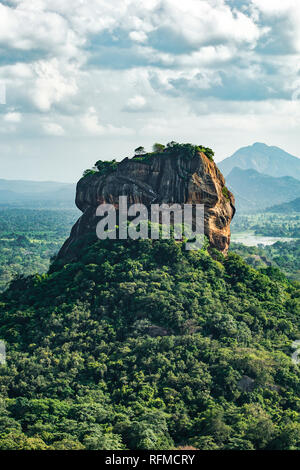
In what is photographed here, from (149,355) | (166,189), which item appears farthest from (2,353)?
(166,189)

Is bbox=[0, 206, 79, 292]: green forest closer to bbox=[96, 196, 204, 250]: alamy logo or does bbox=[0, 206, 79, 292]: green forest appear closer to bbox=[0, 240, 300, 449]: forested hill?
bbox=[96, 196, 204, 250]: alamy logo

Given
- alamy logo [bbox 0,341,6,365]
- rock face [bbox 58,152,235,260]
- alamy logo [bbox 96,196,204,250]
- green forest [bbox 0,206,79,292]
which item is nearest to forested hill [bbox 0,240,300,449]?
alamy logo [bbox 0,341,6,365]

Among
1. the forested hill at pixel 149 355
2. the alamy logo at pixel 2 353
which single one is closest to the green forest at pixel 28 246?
the forested hill at pixel 149 355

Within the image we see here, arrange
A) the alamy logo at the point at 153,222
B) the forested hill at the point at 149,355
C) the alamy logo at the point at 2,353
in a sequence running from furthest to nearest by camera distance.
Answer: the alamy logo at the point at 153,222 < the alamy logo at the point at 2,353 < the forested hill at the point at 149,355

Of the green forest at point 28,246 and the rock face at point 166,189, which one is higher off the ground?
the rock face at point 166,189

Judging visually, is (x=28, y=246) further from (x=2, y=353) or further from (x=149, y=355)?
(x=149, y=355)

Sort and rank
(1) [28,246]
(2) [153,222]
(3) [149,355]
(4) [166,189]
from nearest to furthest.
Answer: (3) [149,355]
(2) [153,222]
(4) [166,189]
(1) [28,246]

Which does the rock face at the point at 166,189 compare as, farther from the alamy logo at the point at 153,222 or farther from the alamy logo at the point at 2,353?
the alamy logo at the point at 2,353
